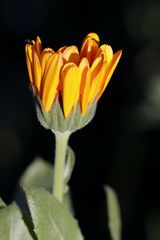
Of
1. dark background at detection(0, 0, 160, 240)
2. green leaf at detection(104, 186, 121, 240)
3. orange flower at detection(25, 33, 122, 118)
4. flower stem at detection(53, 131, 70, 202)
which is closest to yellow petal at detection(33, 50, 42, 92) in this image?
orange flower at detection(25, 33, 122, 118)

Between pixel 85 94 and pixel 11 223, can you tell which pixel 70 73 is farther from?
pixel 11 223

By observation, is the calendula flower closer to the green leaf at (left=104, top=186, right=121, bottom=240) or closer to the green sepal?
the green sepal

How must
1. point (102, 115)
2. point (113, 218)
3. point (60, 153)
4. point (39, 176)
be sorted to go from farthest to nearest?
point (102, 115)
point (39, 176)
point (113, 218)
point (60, 153)

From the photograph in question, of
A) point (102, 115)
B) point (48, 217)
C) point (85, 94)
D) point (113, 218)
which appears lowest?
point (102, 115)

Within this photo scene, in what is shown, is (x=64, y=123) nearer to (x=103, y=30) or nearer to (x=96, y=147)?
(x=96, y=147)

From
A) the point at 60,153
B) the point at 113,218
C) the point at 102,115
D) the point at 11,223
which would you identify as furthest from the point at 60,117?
the point at 102,115

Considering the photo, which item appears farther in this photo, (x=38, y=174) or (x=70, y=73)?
(x=38, y=174)
